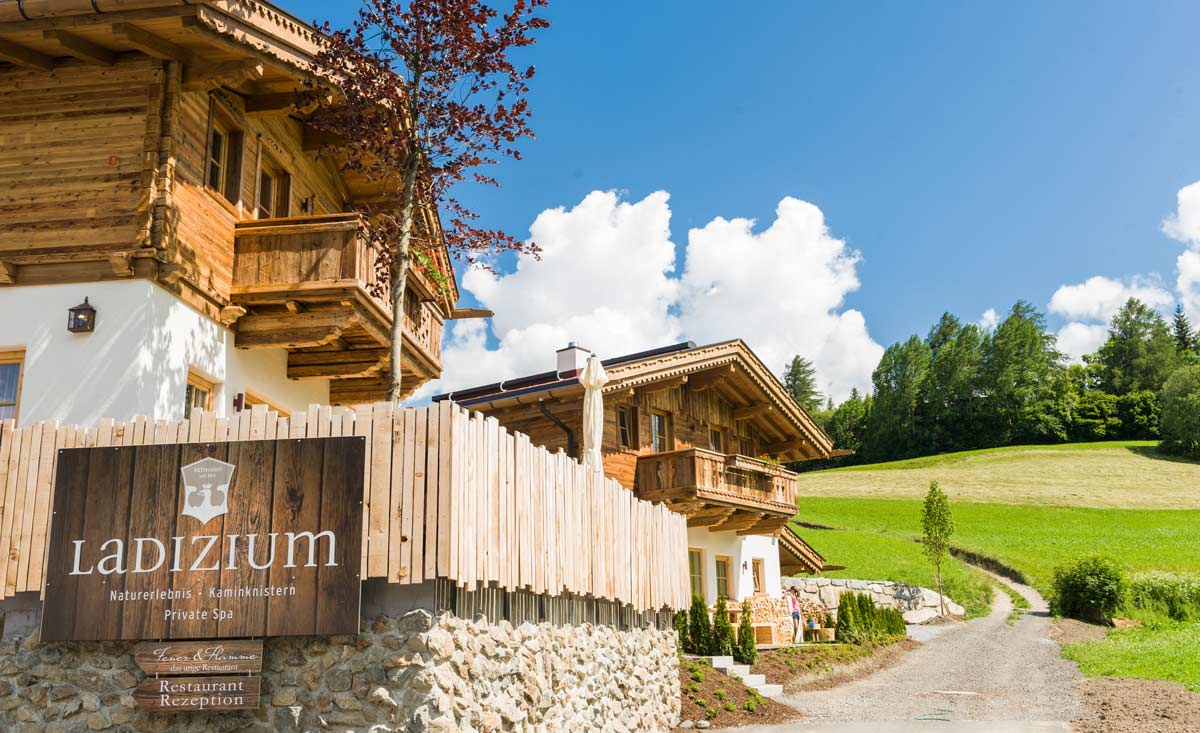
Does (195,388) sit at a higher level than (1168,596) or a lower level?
higher

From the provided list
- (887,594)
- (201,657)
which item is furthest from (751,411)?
(201,657)

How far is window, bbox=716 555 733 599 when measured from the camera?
2485 cm

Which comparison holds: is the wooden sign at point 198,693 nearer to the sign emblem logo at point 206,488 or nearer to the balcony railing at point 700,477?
the sign emblem logo at point 206,488

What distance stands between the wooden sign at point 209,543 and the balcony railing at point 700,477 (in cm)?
1439

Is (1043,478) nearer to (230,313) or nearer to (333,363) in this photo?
(333,363)

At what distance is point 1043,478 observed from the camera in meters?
70.9

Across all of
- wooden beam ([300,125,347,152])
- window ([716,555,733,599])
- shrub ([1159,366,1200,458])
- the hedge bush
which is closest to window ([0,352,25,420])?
wooden beam ([300,125,347,152])

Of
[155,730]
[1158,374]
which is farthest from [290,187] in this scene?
[1158,374]

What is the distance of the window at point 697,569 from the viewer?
23641mm

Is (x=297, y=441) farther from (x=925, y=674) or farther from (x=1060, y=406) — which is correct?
(x=1060, y=406)

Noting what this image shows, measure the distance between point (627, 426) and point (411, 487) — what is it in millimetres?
15413

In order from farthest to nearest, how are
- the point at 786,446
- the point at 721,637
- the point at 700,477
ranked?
the point at 786,446, the point at 700,477, the point at 721,637

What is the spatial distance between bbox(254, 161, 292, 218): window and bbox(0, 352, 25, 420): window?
13.5 ft

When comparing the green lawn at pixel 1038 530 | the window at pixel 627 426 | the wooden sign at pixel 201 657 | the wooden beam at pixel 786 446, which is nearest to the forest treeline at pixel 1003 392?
the green lawn at pixel 1038 530
